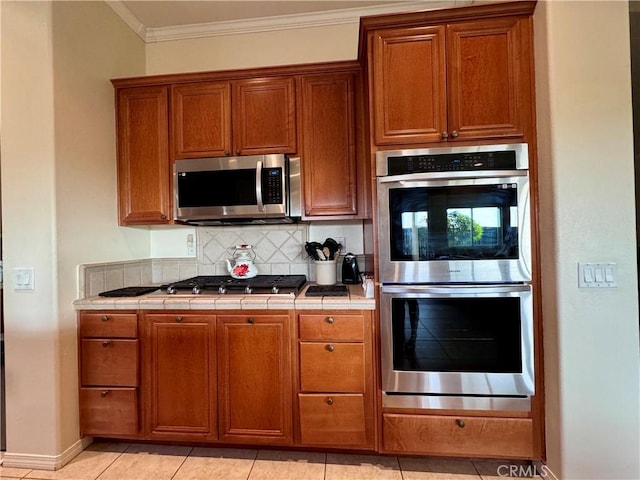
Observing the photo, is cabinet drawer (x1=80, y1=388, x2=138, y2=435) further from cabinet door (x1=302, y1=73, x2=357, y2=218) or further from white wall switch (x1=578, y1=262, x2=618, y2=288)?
white wall switch (x1=578, y1=262, x2=618, y2=288)

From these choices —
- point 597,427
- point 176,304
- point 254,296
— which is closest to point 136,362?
point 176,304

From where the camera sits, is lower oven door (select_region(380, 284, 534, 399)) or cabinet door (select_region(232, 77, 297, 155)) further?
cabinet door (select_region(232, 77, 297, 155))

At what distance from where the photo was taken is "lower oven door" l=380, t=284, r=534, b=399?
1.59m

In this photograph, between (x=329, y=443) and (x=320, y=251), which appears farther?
(x=320, y=251)

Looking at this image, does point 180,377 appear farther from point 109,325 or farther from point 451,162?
point 451,162

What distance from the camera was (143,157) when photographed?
7.34ft

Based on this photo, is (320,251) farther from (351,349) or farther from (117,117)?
(117,117)

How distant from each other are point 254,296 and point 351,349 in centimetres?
61

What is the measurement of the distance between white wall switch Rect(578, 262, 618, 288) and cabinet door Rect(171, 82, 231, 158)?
6.84 feet

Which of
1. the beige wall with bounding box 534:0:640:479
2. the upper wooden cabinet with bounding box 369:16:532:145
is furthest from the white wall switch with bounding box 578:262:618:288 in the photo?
the upper wooden cabinet with bounding box 369:16:532:145

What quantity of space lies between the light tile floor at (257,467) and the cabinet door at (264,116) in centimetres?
185

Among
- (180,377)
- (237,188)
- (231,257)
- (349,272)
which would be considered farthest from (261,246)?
(180,377)

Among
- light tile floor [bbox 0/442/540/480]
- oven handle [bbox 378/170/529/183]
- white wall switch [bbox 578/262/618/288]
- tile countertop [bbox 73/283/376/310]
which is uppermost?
oven handle [bbox 378/170/529/183]

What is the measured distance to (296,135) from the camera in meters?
2.12
